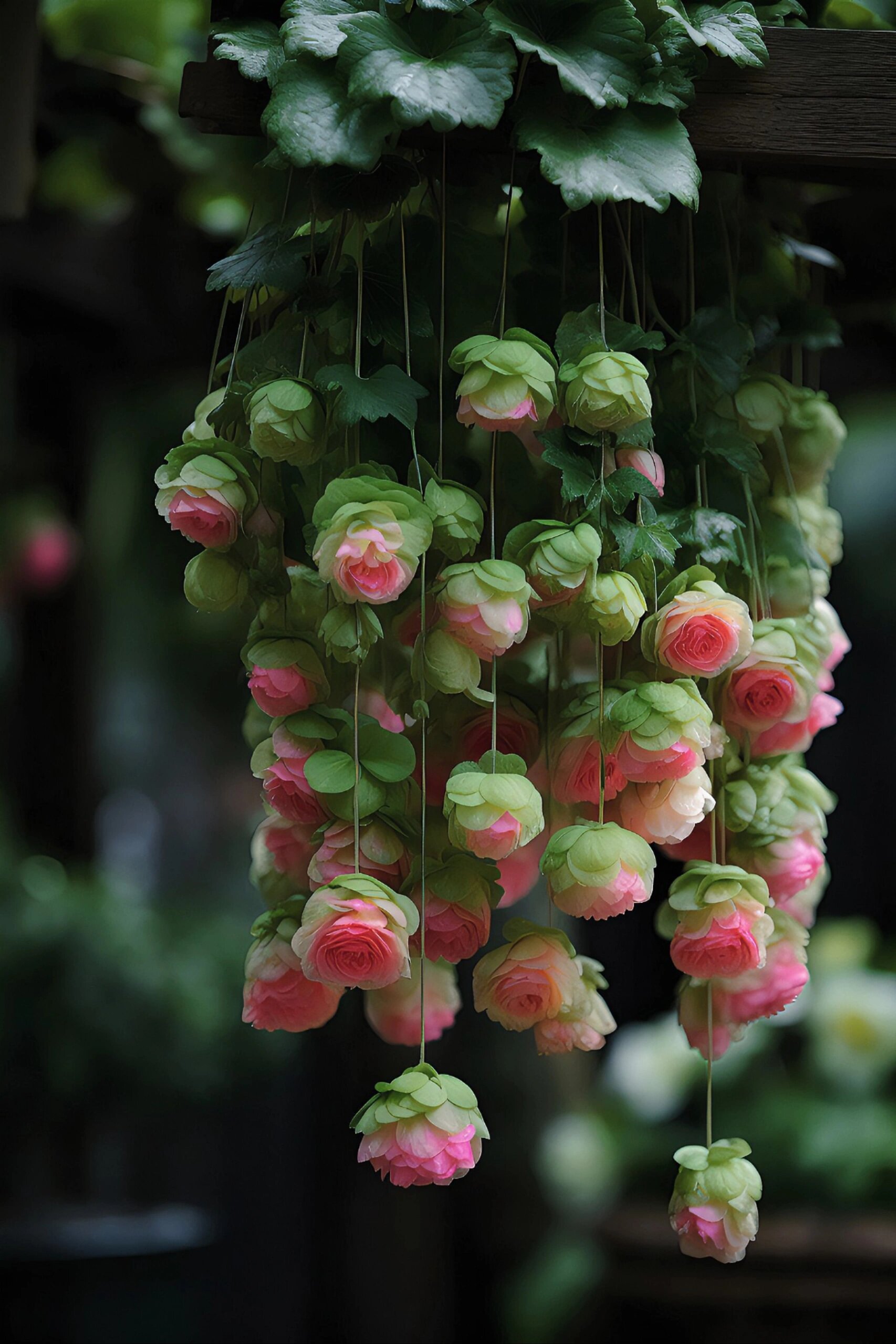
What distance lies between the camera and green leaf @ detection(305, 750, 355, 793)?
0.52 m

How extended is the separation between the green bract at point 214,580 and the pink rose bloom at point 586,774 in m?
0.18

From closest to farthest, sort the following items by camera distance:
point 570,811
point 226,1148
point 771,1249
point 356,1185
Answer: point 570,811 < point 771,1249 < point 356,1185 < point 226,1148

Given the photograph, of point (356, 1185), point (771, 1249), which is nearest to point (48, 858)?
point (356, 1185)

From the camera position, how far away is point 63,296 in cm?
138

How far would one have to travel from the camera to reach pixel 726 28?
554 mm

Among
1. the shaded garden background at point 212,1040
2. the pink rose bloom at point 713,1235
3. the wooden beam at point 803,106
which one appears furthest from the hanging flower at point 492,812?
the shaded garden background at point 212,1040

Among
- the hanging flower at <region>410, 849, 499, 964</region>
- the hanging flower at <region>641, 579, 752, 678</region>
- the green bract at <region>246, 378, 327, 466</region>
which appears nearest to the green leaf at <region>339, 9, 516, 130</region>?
the green bract at <region>246, 378, 327, 466</region>

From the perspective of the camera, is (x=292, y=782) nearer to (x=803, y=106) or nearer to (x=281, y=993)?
(x=281, y=993)

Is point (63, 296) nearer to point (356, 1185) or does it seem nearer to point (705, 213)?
point (705, 213)

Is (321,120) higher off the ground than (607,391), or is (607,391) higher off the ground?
(321,120)

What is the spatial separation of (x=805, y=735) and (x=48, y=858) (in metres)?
1.48

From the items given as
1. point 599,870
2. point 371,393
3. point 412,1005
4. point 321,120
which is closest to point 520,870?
point 412,1005

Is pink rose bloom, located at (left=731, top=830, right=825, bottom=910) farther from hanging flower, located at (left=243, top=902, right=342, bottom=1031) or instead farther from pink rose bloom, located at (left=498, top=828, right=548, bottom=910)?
hanging flower, located at (left=243, top=902, right=342, bottom=1031)

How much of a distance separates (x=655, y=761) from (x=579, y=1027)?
0.14m
